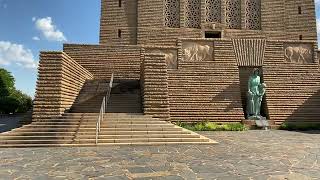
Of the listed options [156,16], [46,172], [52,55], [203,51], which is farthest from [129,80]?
[46,172]

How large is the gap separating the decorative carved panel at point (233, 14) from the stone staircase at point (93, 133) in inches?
509

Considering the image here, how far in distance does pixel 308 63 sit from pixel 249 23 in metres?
6.57

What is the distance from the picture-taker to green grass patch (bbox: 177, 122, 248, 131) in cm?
1269

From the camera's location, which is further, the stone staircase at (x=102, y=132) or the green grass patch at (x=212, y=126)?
the green grass patch at (x=212, y=126)

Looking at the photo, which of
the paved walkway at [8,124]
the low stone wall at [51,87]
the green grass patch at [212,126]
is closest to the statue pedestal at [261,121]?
the green grass patch at [212,126]

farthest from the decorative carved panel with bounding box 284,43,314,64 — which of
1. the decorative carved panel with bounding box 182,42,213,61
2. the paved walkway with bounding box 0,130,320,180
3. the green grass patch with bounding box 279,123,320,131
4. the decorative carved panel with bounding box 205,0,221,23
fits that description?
the paved walkway with bounding box 0,130,320,180

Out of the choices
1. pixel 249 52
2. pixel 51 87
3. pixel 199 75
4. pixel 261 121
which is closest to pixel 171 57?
pixel 199 75

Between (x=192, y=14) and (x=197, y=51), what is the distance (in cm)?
675

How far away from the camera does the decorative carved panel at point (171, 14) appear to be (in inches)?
813

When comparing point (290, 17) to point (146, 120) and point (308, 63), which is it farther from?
point (146, 120)

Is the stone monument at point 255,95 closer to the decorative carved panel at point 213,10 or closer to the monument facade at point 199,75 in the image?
the monument facade at point 199,75

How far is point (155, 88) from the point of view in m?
11.1

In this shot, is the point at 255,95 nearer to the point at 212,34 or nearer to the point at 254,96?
the point at 254,96

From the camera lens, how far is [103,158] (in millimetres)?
6836
